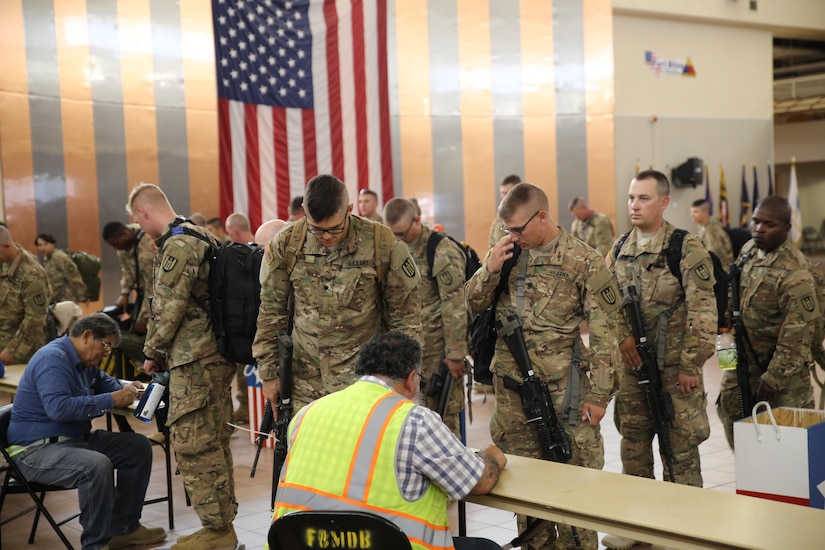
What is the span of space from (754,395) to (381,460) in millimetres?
3057

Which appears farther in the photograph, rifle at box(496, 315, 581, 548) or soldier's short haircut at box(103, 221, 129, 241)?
soldier's short haircut at box(103, 221, 129, 241)

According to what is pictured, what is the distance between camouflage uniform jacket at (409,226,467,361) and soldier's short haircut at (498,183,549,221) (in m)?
1.55

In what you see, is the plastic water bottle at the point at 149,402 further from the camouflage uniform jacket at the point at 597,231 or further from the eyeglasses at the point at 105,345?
the camouflage uniform jacket at the point at 597,231

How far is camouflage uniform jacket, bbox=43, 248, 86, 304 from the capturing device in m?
10.2

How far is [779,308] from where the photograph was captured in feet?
15.4

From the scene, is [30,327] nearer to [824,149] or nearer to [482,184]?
[482,184]

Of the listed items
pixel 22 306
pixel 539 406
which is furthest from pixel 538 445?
pixel 22 306

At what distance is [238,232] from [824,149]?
743 inches

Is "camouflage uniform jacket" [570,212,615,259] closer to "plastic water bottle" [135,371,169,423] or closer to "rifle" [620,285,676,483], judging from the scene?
"rifle" [620,285,676,483]

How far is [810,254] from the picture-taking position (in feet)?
83.7

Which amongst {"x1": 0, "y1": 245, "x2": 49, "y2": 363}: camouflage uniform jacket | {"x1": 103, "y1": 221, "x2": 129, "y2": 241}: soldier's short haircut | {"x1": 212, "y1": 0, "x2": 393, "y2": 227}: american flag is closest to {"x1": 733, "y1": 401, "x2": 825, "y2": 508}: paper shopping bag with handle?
{"x1": 0, "y1": 245, "x2": 49, "y2": 363}: camouflage uniform jacket

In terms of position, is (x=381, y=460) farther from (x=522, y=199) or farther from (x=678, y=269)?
(x=678, y=269)

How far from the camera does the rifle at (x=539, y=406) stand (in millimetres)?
3668

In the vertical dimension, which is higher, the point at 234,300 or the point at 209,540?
the point at 234,300
